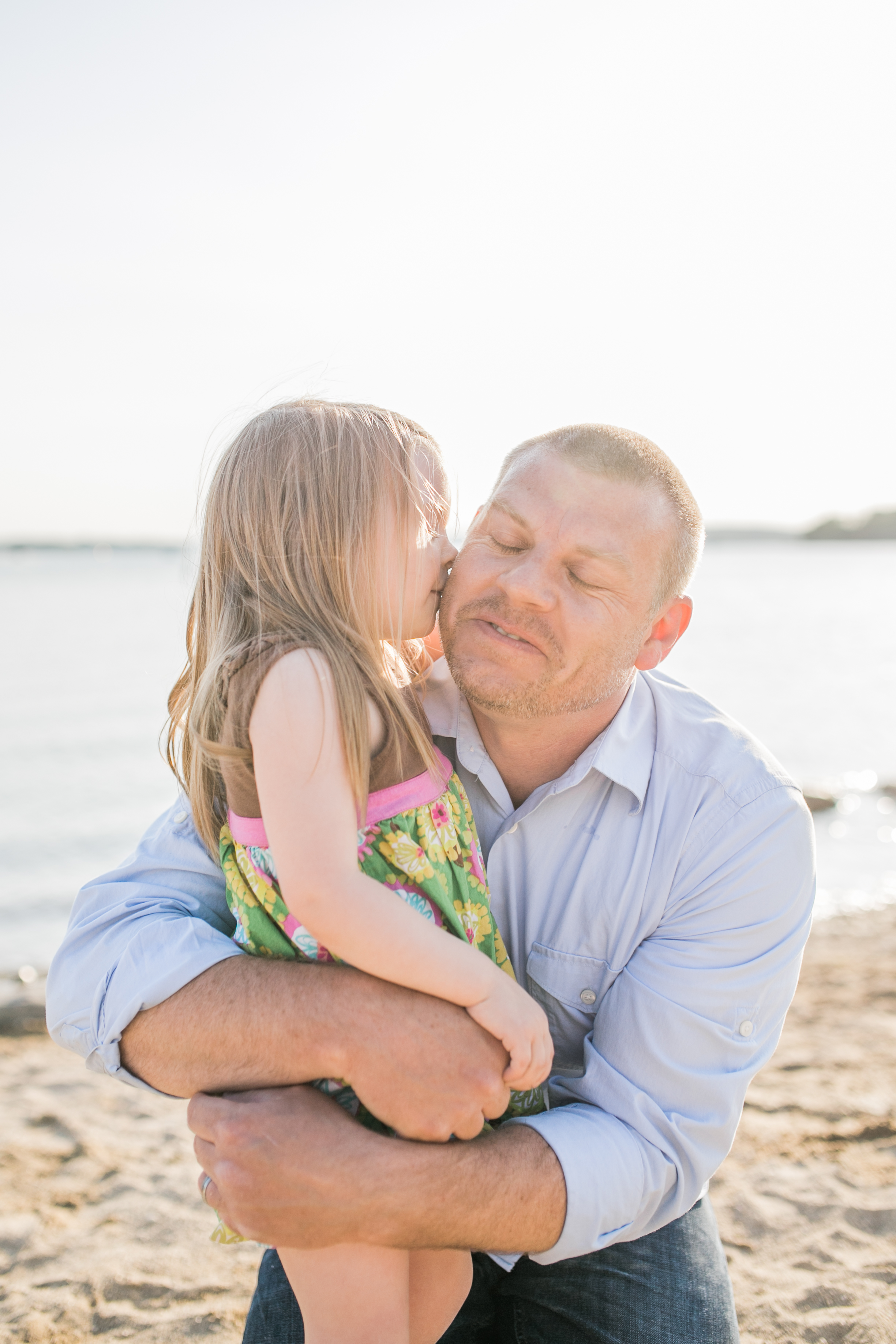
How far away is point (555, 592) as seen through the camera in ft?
8.25

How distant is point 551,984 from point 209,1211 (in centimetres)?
201

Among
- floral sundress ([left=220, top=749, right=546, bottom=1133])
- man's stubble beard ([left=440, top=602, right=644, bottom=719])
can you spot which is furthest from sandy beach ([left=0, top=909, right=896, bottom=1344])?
man's stubble beard ([left=440, top=602, right=644, bottom=719])

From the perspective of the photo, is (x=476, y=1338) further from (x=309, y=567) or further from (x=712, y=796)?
(x=309, y=567)

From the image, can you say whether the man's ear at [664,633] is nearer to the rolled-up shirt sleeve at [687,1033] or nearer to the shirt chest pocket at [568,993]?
the rolled-up shirt sleeve at [687,1033]

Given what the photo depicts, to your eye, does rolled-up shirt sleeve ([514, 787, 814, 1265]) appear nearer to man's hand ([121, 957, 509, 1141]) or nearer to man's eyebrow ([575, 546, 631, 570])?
man's hand ([121, 957, 509, 1141])

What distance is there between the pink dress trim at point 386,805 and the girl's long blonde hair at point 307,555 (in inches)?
2.6

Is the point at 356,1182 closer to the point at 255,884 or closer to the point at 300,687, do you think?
the point at 255,884

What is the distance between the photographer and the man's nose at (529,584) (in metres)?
2.46

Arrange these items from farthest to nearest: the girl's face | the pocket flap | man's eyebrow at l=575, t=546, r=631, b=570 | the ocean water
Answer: the ocean water, man's eyebrow at l=575, t=546, r=631, b=570, the pocket flap, the girl's face

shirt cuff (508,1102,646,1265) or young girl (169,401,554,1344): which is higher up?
young girl (169,401,554,1344)

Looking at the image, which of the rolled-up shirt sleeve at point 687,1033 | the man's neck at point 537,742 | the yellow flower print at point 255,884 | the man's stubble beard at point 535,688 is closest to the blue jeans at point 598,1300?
the rolled-up shirt sleeve at point 687,1033

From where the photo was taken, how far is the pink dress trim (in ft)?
6.91

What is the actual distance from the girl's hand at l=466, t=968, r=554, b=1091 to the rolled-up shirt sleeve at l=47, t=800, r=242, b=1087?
612 millimetres

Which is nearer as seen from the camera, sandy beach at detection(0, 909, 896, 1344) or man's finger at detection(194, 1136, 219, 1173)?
man's finger at detection(194, 1136, 219, 1173)
